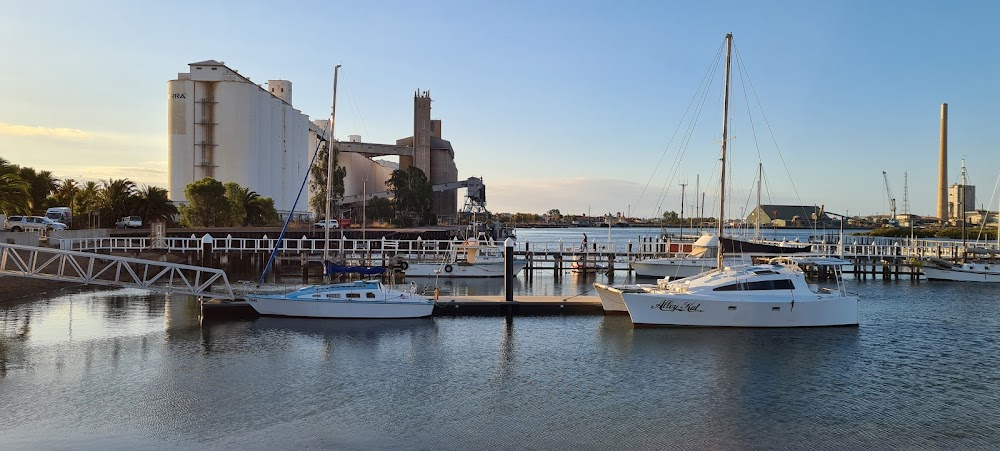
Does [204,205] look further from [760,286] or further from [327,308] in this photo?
[760,286]

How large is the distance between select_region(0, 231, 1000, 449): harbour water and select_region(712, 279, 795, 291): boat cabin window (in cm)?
196

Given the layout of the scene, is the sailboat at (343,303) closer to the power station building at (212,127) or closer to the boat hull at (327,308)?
the boat hull at (327,308)

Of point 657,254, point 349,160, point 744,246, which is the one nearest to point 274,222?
point 349,160

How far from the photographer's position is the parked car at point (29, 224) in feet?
191

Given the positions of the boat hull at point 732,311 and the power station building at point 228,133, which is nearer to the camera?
Result: the boat hull at point 732,311

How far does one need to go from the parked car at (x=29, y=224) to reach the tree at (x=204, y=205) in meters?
24.5

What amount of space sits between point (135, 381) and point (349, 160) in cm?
12702

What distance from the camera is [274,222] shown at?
103125 millimetres

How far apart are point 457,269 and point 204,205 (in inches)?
1693

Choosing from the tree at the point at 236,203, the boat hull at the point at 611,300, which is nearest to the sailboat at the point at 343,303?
the boat hull at the point at 611,300

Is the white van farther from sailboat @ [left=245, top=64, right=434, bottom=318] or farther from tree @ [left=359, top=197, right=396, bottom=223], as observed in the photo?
tree @ [left=359, top=197, right=396, bottom=223]

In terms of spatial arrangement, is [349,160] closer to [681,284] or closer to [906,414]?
[681,284]

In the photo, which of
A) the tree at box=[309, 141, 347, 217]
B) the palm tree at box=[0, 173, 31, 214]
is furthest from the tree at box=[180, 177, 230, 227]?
the palm tree at box=[0, 173, 31, 214]

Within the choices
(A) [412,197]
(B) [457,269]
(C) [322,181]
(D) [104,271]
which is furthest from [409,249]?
(A) [412,197]
